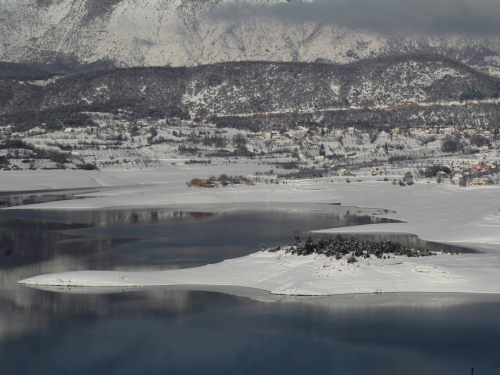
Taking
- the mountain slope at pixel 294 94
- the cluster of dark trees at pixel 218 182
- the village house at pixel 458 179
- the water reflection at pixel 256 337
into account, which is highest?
the mountain slope at pixel 294 94

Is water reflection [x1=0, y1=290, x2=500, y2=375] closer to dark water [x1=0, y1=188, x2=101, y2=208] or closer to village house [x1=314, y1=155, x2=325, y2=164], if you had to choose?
dark water [x1=0, y1=188, x2=101, y2=208]

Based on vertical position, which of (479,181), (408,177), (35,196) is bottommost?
(35,196)

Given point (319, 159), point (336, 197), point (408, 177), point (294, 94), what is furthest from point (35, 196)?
point (294, 94)

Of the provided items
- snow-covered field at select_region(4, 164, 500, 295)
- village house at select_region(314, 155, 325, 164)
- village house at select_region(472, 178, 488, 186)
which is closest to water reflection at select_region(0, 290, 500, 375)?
snow-covered field at select_region(4, 164, 500, 295)

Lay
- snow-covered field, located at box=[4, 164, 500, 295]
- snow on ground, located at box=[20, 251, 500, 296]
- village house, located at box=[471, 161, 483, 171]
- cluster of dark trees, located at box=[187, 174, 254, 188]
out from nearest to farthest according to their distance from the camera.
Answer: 1. snow on ground, located at box=[20, 251, 500, 296]
2. snow-covered field, located at box=[4, 164, 500, 295]
3. cluster of dark trees, located at box=[187, 174, 254, 188]
4. village house, located at box=[471, 161, 483, 171]

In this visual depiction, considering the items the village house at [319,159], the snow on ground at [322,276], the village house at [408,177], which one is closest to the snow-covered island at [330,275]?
the snow on ground at [322,276]

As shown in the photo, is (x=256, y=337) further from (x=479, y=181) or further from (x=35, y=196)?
(x=35, y=196)

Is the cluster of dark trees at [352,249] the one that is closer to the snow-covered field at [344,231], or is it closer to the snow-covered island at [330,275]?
the snow-covered island at [330,275]

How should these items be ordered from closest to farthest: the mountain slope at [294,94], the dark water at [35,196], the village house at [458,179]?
the dark water at [35,196], the village house at [458,179], the mountain slope at [294,94]

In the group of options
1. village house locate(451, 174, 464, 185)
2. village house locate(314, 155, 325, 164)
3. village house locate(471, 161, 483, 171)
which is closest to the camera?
village house locate(451, 174, 464, 185)
